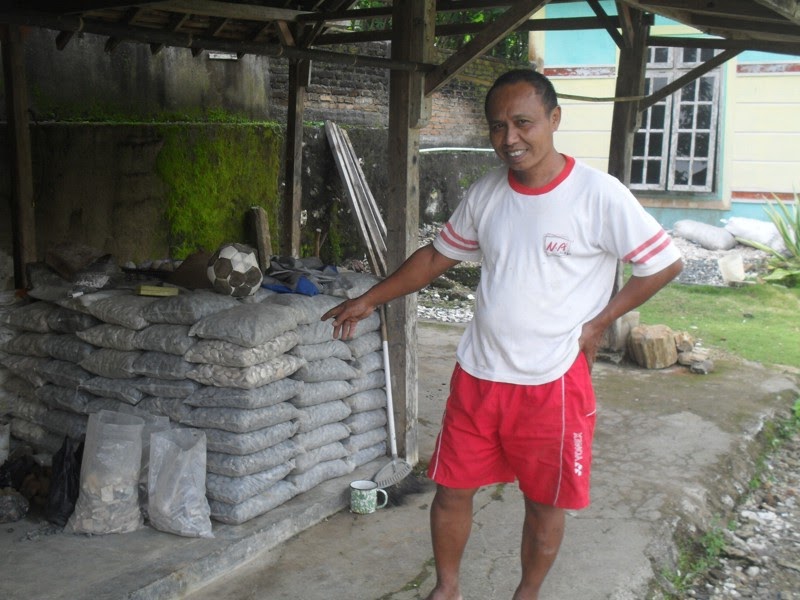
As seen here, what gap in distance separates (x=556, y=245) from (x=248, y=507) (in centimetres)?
203

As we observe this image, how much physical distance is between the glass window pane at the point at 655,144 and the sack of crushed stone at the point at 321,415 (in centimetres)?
1104

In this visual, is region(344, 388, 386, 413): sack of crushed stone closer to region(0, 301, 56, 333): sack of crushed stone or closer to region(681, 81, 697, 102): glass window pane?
region(0, 301, 56, 333): sack of crushed stone

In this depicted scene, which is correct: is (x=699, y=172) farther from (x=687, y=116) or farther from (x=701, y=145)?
(x=687, y=116)

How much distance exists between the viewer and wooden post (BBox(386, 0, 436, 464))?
494 cm

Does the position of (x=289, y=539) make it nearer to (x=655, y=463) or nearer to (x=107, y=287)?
(x=107, y=287)

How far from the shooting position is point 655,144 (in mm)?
14609

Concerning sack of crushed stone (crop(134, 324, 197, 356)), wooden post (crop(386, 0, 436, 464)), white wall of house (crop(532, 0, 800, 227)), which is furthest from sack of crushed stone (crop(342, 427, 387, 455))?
white wall of house (crop(532, 0, 800, 227))

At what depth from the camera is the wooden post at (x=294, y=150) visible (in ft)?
25.7

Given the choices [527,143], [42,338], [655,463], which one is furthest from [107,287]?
[655,463]

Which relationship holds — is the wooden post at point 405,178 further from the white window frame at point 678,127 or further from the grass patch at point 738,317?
the white window frame at point 678,127

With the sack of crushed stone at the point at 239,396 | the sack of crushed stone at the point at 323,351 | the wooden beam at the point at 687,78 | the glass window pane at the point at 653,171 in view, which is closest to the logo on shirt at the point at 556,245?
the sack of crushed stone at the point at 239,396

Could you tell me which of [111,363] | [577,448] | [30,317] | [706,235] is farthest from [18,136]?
[706,235]

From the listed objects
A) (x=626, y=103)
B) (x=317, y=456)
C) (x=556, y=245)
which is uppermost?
(x=626, y=103)

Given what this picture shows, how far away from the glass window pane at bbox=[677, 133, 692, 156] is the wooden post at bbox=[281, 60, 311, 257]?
829 cm
